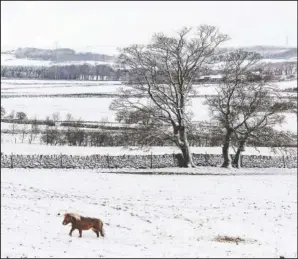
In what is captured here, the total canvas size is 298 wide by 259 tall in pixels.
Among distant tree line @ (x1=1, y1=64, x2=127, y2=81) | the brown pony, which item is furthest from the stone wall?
distant tree line @ (x1=1, y1=64, x2=127, y2=81)

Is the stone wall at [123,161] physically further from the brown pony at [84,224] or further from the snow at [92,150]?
the brown pony at [84,224]

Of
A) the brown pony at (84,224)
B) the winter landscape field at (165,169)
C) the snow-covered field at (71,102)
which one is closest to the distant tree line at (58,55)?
the snow-covered field at (71,102)

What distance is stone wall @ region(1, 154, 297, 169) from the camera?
38.5m

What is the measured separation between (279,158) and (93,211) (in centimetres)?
2444

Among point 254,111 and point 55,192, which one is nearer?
point 55,192

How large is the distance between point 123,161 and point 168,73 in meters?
7.30

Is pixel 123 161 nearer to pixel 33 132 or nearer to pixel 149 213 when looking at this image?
pixel 33 132

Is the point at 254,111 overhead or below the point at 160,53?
below

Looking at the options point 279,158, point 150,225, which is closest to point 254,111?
point 279,158

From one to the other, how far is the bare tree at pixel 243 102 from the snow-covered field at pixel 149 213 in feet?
19.4

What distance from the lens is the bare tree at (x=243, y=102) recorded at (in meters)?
39.3

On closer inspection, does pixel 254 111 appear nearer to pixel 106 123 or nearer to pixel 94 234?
pixel 94 234

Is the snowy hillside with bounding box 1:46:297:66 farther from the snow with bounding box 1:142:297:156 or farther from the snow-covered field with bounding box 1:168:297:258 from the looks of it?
the snow-covered field with bounding box 1:168:297:258

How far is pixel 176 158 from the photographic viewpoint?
40969 mm
